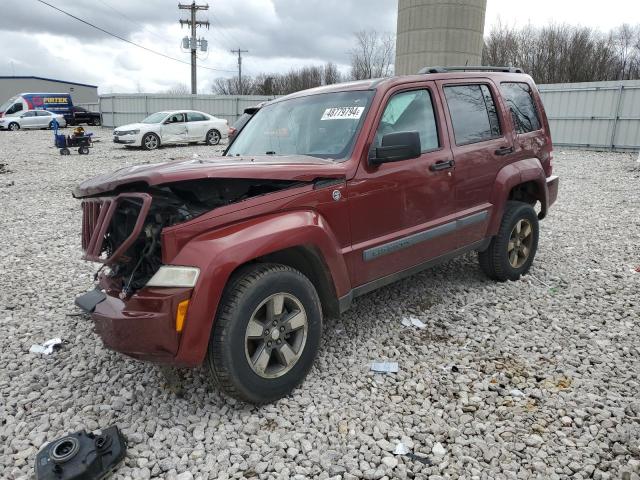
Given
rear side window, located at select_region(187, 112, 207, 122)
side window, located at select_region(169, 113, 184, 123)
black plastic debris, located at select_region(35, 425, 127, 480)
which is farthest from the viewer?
rear side window, located at select_region(187, 112, 207, 122)

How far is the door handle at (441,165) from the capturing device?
3786 millimetres

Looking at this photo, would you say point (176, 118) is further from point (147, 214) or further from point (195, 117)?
point (147, 214)

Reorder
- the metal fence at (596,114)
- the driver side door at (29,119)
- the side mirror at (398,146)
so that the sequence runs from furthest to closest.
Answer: the driver side door at (29,119) → the metal fence at (596,114) → the side mirror at (398,146)

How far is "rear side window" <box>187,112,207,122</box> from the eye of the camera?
66.3ft

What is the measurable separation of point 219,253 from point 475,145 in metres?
2.68

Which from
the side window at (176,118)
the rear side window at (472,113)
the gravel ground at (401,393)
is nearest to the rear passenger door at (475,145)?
the rear side window at (472,113)

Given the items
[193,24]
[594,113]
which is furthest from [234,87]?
[594,113]

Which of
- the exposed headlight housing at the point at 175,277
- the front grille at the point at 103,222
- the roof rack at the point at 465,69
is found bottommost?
the exposed headlight housing at the point at 175,277

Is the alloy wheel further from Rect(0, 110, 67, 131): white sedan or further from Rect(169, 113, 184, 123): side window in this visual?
Rect(0, 110, 67, 131): white sedan

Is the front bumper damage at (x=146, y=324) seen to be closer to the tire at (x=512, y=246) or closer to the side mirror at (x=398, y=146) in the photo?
the side mirror at (x=398, y=146)

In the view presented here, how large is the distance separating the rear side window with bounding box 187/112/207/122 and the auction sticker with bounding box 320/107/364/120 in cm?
1782

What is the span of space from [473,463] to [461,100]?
9.89 feet

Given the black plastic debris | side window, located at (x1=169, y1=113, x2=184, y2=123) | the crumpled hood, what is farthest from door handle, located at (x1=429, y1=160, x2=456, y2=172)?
side window, located at (x1=169, y1=113, x2=184, y2=123)

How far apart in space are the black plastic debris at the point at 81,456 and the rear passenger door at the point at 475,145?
3046 millimetres
